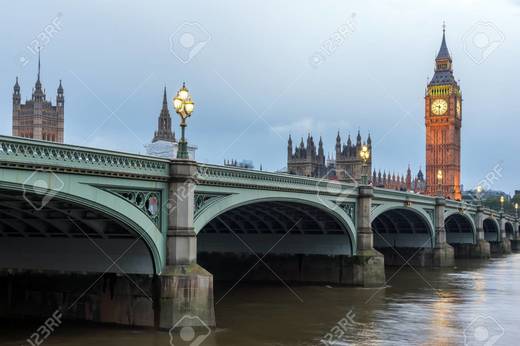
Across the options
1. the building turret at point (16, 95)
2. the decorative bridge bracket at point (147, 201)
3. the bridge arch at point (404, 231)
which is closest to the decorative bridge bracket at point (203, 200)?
the decorative bridge bracket at point (147, 201)

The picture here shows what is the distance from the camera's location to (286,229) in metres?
47.4

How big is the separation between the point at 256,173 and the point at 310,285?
55.3 feet

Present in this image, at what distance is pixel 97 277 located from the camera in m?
27.0

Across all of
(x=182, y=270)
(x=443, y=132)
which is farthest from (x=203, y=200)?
(x=443, y=132)

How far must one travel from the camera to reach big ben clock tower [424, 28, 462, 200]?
185375 millimetres

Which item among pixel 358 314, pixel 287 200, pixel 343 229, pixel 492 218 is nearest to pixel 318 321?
pixel 358 314

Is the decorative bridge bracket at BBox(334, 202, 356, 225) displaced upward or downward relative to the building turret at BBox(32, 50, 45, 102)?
downward

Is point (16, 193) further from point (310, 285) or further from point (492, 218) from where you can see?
point (492, 218)

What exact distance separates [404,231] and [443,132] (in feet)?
409

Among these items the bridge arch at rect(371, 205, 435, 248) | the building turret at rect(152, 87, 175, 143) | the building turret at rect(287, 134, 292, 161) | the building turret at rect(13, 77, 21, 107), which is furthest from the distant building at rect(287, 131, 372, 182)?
the bridge arch at rect(371, 205, 435, 248)

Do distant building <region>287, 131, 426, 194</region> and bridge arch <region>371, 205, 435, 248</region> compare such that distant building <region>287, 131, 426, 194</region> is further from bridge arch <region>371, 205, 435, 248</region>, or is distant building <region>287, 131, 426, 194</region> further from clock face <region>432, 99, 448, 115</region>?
bridge arch <region>371, 205, 435, 248</region>

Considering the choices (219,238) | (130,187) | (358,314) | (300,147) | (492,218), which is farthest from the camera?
(300,147)

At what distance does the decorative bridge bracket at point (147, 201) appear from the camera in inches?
944

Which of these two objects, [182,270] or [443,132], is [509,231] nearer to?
[443,132]
